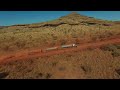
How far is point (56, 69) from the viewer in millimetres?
10578

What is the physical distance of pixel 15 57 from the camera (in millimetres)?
13602

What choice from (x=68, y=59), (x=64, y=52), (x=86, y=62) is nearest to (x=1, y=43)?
(x=64, y=52)
